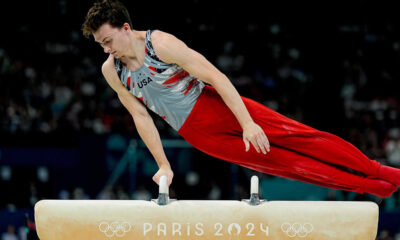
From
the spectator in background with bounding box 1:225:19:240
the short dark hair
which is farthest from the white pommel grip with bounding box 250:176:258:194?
the spectator in background with bounding box 1:225:19:240

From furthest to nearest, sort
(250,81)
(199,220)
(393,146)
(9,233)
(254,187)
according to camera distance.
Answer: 1. (250,81)
2. (393,146)
3. (9,233)
4. (254,187)
5. (199,220)

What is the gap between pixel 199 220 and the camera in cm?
274

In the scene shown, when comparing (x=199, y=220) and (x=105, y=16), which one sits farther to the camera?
(x=105, y=16)

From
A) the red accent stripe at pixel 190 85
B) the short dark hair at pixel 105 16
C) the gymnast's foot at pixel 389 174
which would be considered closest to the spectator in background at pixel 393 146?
the gymnast's foot at pixel 389 174

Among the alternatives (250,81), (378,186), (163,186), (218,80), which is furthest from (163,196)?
(250,81)

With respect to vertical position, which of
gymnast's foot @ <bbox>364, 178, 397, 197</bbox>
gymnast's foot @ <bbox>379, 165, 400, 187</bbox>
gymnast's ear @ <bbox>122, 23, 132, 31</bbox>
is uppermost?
gymnast's ear @ <bbox>122, 23, 132, 31</bbox>

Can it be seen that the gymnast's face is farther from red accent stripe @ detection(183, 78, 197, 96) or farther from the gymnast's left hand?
the gymnast's left hand

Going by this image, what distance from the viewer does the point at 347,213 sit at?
2732 mm

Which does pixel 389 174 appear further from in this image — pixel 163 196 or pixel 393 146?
pixel 393 146

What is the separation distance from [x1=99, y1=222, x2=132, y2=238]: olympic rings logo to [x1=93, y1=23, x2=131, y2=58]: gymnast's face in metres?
1.03

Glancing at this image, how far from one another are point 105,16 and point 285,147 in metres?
1.36

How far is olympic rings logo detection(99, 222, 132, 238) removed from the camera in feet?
8.99

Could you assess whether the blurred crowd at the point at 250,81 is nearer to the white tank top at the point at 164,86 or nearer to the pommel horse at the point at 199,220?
the white tank top at the point at 164,86

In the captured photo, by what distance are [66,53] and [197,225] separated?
8.49 meters
